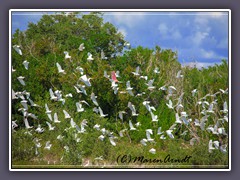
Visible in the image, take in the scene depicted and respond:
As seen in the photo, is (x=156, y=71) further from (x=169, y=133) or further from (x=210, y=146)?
(x=210, y=146)

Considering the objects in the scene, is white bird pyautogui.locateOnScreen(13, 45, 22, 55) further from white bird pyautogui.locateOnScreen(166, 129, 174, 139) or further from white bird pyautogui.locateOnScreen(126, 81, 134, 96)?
white bird pyautogui.locateOnScreen(166, 129, 174, 139)

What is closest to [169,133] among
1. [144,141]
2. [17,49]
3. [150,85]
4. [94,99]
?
[144,141]

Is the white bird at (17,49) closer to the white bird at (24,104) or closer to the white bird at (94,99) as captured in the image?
the white bird at (24,104)

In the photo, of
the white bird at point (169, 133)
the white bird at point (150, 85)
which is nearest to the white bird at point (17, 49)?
the white bird at point (150, 85)

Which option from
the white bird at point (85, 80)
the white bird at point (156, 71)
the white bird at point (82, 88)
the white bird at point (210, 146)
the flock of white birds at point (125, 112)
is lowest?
the white bird at point (210, 146)

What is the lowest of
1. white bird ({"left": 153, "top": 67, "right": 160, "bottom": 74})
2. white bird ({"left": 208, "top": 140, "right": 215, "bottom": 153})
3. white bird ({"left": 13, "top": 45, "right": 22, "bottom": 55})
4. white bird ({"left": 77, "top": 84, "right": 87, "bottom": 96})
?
white bird ({"left": 208, "top": 140, "right": 215, "bottom": 153})

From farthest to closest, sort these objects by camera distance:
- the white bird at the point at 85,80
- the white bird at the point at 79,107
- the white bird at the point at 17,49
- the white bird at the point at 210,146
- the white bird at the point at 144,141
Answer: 1. the white bird at the point at 85,80
2. the white bird at the point at 79,107
3. the white bird at the point at 144,141
4. the white bird at the point at 210,146
5. the white bird at the point at 17,49

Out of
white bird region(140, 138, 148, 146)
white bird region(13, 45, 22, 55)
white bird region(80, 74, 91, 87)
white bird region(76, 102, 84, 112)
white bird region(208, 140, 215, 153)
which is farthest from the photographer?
white bird region(80, 74, 91, 87)

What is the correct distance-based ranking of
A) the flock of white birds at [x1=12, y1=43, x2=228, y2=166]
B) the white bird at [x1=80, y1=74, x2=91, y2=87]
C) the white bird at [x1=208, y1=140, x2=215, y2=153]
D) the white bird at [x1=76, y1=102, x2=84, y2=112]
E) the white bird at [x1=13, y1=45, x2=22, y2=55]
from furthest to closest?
the white bird at [x1=80, y1=74, x2=91, y2=87] → the white bird at [x1=76, y1=102, x2=84, y2=112] → the flock of white birds at [x1=12, y1=43, x2=228, y2=166] → the white bird at [x1=208, y1=140, x2=215, y2=153] → the white bird at [x1=13, y1=45, x2=22, y2=55]

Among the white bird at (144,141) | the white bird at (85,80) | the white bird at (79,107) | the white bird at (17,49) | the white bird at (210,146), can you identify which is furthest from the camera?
the white bird at (85,80)

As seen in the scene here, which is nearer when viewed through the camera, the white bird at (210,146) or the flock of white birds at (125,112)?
the white bird at (210,146)

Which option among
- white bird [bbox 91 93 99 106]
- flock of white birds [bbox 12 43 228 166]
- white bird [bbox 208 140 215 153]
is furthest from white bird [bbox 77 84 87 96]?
white bird [bbox 208 140 215 153]
